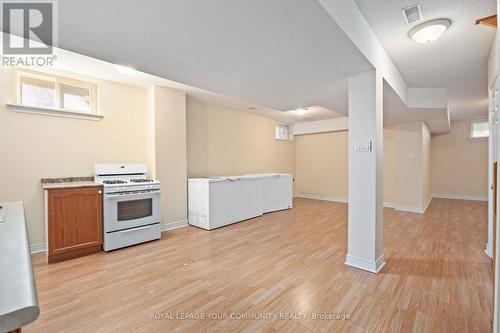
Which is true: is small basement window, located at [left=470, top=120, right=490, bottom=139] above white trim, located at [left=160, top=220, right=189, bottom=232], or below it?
above

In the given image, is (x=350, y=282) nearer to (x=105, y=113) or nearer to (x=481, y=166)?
(x=105, y=113)

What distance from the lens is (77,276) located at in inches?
94.4

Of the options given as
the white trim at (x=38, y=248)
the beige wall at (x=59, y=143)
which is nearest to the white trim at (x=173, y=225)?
the beige wall at (x=59, y=143)

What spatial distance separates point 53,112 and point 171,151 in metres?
1.71

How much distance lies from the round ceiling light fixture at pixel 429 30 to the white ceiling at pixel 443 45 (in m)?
0.05

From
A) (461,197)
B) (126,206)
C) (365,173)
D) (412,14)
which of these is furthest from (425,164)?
(126,206)

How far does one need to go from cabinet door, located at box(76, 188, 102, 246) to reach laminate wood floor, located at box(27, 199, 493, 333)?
27cm

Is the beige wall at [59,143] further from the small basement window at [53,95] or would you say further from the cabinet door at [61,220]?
the cabinet door at [61,220]

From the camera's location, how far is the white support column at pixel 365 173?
2.48 m

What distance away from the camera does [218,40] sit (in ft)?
6.26

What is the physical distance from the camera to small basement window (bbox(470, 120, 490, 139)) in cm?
703

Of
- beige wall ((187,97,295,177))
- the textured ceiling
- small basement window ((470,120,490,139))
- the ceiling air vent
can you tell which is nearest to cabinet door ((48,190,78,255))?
the textured ceiling

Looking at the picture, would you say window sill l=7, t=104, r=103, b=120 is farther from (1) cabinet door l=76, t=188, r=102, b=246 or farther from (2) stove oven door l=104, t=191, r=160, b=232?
(2) stove oven door l=104, t=191, r=160, b=232

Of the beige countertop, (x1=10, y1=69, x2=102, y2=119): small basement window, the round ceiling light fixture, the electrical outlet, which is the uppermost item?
the round ceiling light fixture
